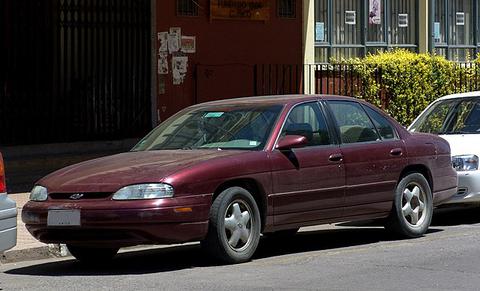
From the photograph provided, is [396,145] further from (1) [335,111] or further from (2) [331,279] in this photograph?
(2) [331,279]

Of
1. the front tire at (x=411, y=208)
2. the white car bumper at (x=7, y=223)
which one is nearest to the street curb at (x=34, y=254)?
the white car bumper at (x=7, y=223)

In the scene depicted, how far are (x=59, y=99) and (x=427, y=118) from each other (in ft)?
20.1

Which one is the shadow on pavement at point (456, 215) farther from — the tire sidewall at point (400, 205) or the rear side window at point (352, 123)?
the rear side window at point (352, 123)

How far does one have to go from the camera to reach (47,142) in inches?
647

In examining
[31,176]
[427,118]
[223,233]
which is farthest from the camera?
[31,176]

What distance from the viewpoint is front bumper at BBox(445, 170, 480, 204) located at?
12258mm

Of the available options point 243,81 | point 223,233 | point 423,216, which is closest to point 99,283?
point 223,233

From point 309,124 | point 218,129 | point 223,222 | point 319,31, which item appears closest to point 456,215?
point 309,124

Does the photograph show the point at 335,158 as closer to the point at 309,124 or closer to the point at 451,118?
the point at 309,124

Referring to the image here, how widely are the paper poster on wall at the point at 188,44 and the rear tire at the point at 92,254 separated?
27.7ft

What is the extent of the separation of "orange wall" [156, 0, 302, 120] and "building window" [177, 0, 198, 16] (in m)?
0.08

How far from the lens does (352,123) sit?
10805 mm

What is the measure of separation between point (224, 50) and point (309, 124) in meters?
8.51

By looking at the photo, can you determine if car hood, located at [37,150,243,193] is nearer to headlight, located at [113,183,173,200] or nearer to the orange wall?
headlight, located at [113,183,173,200]
